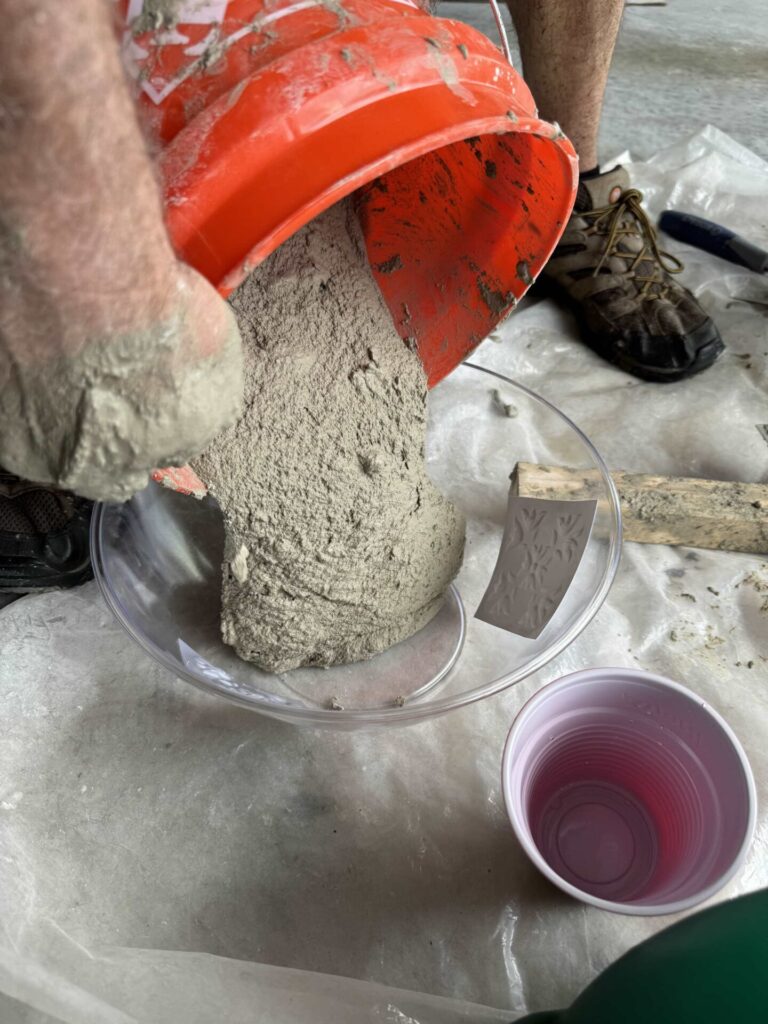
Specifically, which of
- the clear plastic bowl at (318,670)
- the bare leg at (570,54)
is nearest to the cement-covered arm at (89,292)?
the clear plastic bowl at (318,670)

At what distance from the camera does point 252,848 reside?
0.72 metres

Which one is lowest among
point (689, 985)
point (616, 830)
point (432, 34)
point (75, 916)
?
point (616, 830)

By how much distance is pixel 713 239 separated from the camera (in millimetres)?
1364

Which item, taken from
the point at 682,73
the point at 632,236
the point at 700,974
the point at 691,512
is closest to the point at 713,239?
the point at 632,236

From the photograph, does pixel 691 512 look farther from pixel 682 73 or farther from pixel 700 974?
pixel 682 73

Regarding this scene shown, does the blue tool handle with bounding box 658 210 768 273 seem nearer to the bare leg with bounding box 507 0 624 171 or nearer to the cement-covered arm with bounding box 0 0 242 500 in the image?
the bare leg with bounding box 507 0 624 171

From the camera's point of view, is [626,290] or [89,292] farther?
[626,290]

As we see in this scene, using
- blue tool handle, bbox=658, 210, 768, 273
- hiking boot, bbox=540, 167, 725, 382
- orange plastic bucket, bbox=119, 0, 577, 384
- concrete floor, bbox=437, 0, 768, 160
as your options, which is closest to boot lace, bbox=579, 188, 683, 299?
hiking boot, bbox=540, 167, 725, 382

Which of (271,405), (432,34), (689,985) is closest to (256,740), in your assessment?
(271,405)

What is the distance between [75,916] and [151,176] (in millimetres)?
581

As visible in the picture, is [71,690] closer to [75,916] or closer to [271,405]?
[75,916]

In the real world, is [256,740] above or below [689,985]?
below

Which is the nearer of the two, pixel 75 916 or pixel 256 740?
pixel 75 916

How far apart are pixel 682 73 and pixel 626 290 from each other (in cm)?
119
